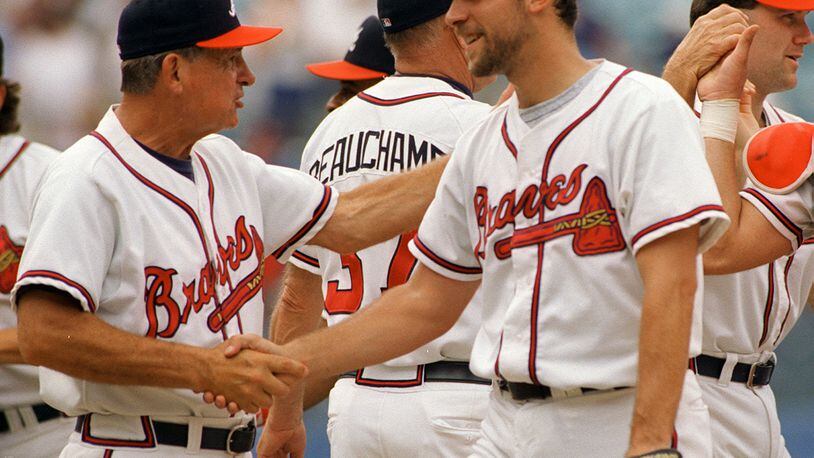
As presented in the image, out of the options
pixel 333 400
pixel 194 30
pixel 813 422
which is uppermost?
pixel 194 30

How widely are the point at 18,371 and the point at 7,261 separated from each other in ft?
1.46

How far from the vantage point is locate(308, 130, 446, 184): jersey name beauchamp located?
4.32 meters

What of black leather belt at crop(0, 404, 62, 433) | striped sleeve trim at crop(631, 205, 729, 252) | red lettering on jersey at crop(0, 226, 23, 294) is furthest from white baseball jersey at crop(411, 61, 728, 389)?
black leather belt at crop(0, 404, 62, 433)

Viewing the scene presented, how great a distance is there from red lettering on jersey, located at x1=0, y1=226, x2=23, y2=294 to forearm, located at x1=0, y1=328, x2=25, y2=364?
227 millimetres

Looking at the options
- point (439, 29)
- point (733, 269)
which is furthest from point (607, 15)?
point (733, 269)

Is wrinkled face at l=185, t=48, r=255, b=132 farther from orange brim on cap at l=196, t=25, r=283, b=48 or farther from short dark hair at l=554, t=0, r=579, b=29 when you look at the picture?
short dark hair at l=554, t=0, r=579, b=29

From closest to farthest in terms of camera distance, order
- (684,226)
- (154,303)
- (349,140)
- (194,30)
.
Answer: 1. (684,226)
2. (154,303)
3. (194,30)
4. (349,140)

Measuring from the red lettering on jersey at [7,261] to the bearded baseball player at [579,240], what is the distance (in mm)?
2219

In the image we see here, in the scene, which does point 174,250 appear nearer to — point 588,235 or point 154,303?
point 154,303

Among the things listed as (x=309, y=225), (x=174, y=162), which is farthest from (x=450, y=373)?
(x=174, y=162)

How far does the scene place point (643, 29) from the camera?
9141 millimetres

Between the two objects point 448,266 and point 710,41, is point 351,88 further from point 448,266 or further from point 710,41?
point 448,266

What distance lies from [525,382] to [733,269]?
89 centimetres

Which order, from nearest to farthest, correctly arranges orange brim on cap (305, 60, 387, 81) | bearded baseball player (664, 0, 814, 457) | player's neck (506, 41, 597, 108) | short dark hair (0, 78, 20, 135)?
player's neck (506, 41, 597, 108), bearded baseball player (664, 0, 814, 457), short dark hair (0, 78, 20, 135), orange brim on cap (305, 60, 387, 81)
